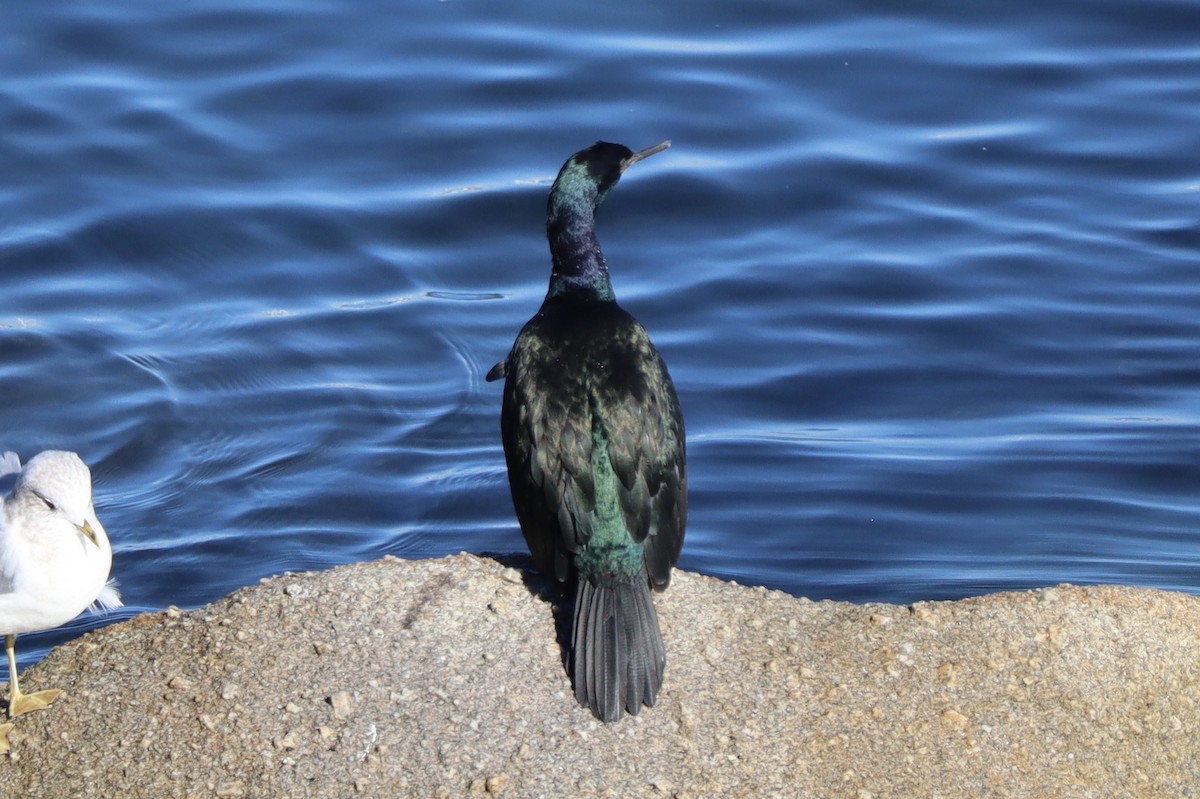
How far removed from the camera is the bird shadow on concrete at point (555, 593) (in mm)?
5535

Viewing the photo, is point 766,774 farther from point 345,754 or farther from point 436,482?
point 436,482

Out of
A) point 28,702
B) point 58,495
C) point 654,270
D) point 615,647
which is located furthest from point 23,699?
point 654,270

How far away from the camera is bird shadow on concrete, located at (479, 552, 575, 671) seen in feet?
18.2

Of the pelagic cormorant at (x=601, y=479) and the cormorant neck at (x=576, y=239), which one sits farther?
the cormorant neck at (x=576, y=239)

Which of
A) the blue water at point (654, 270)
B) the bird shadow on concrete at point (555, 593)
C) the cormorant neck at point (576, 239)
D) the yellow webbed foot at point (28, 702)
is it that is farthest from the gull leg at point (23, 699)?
the cormorant neck at point (576, 239)

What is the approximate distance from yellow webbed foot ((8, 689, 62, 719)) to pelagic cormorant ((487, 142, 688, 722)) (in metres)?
1.79

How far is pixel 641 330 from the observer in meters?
6.34

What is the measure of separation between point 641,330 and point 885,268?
5546 millimetres

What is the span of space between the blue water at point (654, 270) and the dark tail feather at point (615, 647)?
2.69 meters

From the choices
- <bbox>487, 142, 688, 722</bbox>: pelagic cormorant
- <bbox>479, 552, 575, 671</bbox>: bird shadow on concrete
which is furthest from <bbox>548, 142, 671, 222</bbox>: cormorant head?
<bbox>479, 552, 575, 671</bbox>: bird shadow on concrete

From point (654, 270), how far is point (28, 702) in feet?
22.7

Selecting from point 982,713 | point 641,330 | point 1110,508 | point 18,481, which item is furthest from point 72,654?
point 1110,508

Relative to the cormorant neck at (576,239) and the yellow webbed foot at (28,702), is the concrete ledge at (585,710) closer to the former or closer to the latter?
the yellow webbed foot at (28,702)

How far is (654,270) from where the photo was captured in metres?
11.4
